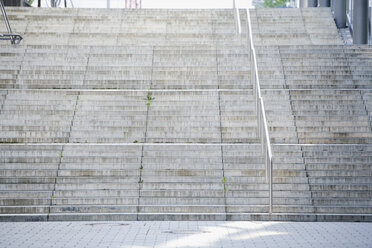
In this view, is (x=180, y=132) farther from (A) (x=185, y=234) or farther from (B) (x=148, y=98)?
(A) (x=185, y=234)

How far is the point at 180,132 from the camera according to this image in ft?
33.6

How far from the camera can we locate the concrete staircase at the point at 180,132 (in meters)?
8.59

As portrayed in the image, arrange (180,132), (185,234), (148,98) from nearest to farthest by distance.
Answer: (185,234), (180,132), (148,98)

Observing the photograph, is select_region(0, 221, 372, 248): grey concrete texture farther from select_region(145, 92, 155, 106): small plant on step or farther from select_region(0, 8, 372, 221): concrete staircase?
select_region(145, 92, 155, 106): small plant on step

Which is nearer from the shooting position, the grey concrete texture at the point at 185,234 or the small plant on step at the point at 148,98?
the grey concrete texture at the point at 185,234

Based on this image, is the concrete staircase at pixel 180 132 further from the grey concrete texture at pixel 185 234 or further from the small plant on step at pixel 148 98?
the grey concrete texture at pixel 185 234

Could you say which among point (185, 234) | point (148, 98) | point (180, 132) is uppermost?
point (185, 234)

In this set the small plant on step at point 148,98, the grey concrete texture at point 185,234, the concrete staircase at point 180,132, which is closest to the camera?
the grey concrete texture at point 185,234

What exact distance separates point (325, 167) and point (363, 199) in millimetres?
818

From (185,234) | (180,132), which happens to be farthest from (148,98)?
(185,234)

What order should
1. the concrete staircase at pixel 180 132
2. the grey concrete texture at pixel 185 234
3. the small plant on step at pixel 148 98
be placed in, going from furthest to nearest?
1. the small plant on step at pixel 148 98
2. the concrete staircase at pixel 180 132
3. the grey concrete texture at pixel 185 234

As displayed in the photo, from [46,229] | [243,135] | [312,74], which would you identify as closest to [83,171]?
[46,229]

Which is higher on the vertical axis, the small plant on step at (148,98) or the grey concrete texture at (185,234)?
the grey concrete texture at (185,234)

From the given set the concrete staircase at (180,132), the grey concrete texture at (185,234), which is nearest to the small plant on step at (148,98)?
the concrete staircase at (180,132)
